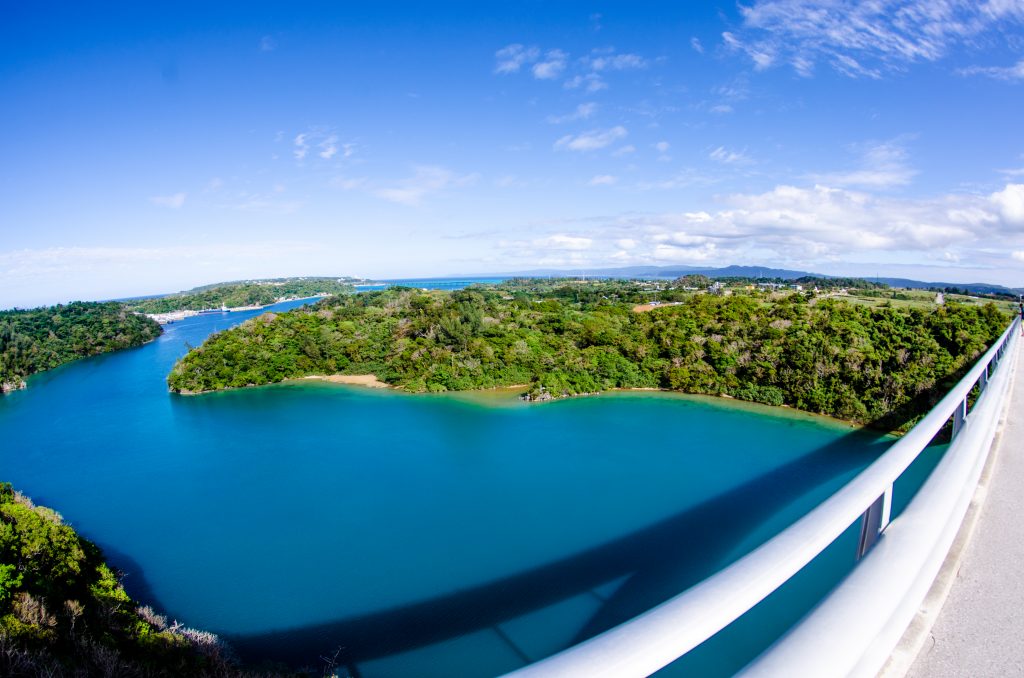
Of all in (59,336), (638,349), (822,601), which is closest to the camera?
(822,601)

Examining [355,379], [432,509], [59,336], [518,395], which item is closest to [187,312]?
[59,336]

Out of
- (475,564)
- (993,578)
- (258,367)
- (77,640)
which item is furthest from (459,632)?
(258,367)

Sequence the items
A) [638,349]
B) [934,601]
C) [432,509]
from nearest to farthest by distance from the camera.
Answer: [934,601] < [432,509] < [638,349]

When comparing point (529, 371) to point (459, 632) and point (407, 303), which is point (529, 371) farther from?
point (459, 632)

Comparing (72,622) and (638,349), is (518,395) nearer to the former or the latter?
(638,349)

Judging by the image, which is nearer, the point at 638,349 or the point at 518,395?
the point at 518,395

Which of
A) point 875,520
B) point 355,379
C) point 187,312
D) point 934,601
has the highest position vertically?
point 187,312

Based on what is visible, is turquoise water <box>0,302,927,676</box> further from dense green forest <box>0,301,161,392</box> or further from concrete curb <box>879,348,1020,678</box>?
dense green forest <box>0,301,161,392</box>
